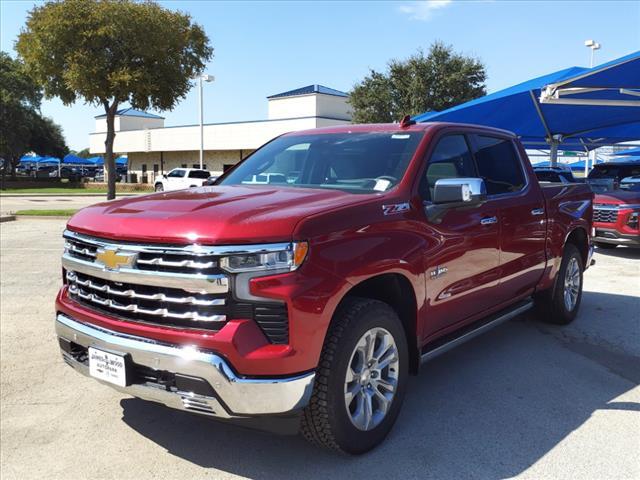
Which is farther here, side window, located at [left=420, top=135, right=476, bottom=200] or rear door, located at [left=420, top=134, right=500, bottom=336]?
side window, located at [left=420, top=135, right=476, bottom=200]

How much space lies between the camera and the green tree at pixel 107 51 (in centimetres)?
2023

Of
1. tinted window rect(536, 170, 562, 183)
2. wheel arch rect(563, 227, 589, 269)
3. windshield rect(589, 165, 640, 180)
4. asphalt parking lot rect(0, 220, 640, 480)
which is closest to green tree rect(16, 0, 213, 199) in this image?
tinted window rect(536, 170, 562, 183)

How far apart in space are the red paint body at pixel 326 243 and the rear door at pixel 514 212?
2 cm

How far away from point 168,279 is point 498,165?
3.18m

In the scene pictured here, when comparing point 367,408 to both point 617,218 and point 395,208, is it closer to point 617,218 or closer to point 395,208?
point 395,208

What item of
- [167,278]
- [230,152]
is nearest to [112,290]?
[167,278]

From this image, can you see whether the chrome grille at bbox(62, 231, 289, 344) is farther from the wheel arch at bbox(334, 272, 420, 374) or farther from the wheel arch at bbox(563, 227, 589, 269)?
the wheel arch at bbox(563, 227, 589, 269)

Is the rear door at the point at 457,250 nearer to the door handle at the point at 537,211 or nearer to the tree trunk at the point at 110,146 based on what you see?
the door handle at the point at 537,211

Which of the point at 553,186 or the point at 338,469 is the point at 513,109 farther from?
the point at 338,469

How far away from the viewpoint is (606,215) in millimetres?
10523

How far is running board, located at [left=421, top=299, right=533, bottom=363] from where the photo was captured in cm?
360

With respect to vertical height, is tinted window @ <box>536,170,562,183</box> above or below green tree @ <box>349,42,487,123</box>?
Answer: below

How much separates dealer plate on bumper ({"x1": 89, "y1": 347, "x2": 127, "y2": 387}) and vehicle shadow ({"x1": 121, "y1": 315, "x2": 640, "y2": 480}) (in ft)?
2.19

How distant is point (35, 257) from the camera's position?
9.50 meters
